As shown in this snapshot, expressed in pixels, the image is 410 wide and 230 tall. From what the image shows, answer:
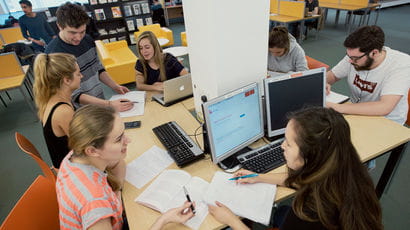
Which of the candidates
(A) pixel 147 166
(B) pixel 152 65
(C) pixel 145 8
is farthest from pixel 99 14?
(A) pixel 147 166

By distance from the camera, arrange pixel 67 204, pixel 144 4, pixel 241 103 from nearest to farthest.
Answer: pixel 67 204 < pixel 241 103 < pixel 144 4

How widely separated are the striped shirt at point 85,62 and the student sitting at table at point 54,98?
0.55 metres

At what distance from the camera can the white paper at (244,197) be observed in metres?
1.12

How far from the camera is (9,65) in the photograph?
366 centimetres

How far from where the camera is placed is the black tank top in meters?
1.46

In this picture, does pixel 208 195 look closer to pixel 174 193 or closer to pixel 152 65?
pixel 174 193

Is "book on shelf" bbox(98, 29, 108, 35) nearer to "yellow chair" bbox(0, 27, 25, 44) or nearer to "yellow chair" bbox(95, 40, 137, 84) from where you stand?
"yellow chair" bbox(0, 27, 25, 44)

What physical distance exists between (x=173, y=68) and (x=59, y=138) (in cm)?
144

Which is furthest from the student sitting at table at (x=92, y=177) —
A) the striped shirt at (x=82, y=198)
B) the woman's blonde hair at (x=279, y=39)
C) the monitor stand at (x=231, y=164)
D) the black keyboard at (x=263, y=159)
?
the woman's blonde hair at (x=279, y=39)

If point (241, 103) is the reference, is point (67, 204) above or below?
below

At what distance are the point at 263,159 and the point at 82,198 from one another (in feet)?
3.25

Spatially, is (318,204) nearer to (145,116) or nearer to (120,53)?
(145,116)

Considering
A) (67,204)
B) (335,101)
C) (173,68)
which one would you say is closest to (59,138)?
(67,204)

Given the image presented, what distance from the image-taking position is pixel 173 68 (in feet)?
8.67
